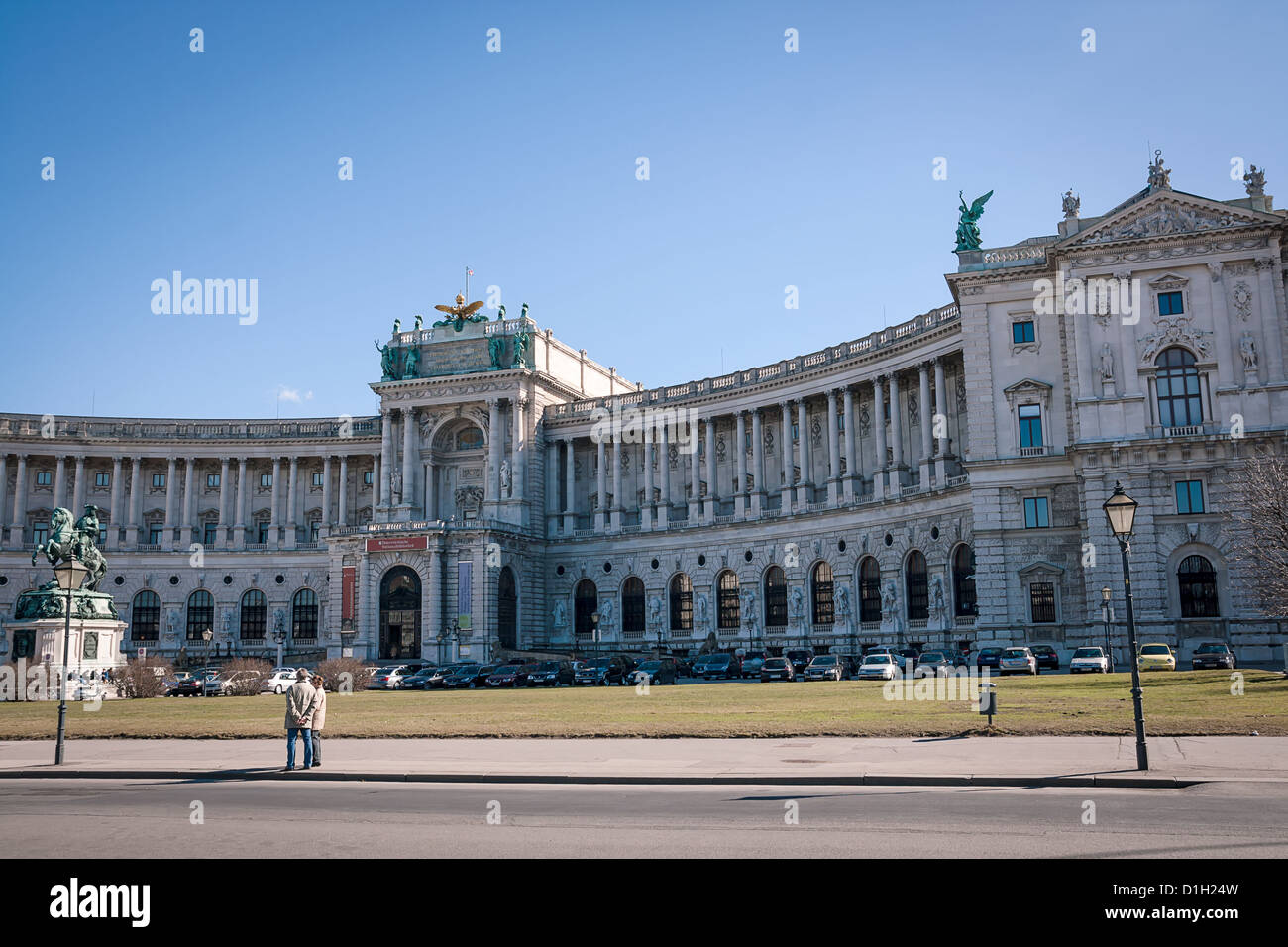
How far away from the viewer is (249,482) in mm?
109938

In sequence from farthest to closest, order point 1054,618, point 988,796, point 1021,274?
point 1021,274 → point 1054,618 → point 988,796

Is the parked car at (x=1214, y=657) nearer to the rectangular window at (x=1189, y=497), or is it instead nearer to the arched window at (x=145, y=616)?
the rectangular window at (x=1189, y=497)

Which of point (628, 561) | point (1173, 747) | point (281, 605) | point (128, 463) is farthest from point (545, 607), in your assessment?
point (1173, 747)

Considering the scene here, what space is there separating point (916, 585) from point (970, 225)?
24.3 metres

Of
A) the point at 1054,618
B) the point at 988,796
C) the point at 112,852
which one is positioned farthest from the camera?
the point at 1054,618

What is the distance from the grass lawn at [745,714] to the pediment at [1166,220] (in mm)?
26412

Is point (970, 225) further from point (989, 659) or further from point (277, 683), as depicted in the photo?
point (277, 683)

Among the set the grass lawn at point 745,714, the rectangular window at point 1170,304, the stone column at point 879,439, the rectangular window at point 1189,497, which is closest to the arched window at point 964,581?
the stone column at point 879,439

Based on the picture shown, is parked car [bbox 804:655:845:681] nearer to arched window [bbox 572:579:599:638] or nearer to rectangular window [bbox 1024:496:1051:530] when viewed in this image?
rectangular window [bbox 1024:496:1051:530]

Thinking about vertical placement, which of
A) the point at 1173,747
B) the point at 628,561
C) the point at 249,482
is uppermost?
the point at 249,482

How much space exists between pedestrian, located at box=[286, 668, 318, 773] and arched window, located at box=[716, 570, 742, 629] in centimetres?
6614
